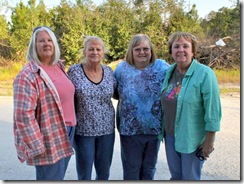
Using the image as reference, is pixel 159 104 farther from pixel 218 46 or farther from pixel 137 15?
pixel 137 15

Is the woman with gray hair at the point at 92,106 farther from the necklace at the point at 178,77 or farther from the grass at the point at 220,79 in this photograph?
the grass at the point at 220,79

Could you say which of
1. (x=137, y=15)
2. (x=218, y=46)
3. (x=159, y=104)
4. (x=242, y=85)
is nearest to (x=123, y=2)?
(x=137, y=15)

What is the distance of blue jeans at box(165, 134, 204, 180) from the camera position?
191cm

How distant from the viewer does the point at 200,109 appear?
1.81 m

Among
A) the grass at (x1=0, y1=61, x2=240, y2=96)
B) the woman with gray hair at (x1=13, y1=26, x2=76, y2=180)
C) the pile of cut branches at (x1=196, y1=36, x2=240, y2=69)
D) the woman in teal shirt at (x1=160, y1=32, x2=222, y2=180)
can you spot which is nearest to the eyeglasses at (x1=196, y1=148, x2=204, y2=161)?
the woman in teal shirt at (x1=160, y1=32, x2=222, y2=180)

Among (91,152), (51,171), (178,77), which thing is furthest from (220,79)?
(51,171)

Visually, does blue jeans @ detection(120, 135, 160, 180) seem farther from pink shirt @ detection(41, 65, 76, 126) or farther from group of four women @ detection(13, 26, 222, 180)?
pink shirt @ detection(41, 65, 76, 126)

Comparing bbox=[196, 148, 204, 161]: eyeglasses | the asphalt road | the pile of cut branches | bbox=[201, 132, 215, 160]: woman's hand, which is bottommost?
the asphalt road

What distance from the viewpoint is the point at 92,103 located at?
209 cm

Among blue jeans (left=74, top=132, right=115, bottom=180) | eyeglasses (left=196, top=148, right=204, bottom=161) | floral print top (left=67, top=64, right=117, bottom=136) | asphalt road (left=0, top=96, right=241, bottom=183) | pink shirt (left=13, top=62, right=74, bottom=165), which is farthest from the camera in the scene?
asphalt road (left=0, top=96, right=241, bottom=183)

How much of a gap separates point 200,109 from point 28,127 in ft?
3.59

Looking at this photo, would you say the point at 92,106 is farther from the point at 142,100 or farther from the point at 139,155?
the point at 139,155

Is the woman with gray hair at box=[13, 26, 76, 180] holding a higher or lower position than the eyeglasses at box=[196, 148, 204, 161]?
higher

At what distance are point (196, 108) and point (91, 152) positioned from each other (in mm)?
908
